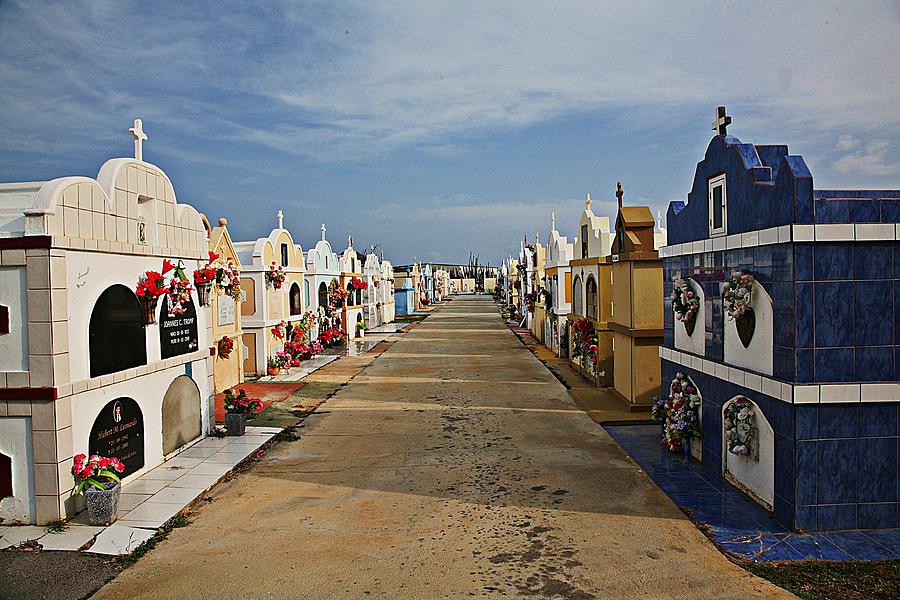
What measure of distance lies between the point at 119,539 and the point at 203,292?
5841 millimetres

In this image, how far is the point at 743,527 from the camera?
8609 millimetres

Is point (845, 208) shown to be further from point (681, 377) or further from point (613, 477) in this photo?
point (613, 477)

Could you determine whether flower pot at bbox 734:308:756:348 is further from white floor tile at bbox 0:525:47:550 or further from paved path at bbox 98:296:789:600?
white floor tile at bbox 0:525:47:550

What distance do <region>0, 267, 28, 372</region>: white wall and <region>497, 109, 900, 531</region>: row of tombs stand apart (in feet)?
30.5

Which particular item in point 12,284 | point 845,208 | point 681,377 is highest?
point 845,208

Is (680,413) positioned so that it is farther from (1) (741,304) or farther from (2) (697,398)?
(1) (741,304)

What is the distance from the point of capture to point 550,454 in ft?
41.1

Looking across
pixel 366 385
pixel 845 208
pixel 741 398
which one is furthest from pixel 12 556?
pixel 366 385

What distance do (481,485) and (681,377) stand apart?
399cm

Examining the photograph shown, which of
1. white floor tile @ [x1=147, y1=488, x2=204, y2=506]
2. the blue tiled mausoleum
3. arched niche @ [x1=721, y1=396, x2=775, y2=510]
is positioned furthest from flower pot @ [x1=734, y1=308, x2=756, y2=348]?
white floor tile @ [x1=147, y1=488, x2=204, y2=506]

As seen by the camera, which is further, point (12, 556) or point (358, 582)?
point (12, 556)

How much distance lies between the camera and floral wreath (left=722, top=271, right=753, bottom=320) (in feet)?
29.7

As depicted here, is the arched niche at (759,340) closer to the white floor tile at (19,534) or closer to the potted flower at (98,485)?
the potted flower at (98,485)

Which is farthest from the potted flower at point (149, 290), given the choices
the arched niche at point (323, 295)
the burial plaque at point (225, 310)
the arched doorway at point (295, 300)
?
the arched niche at point (323, 295)
